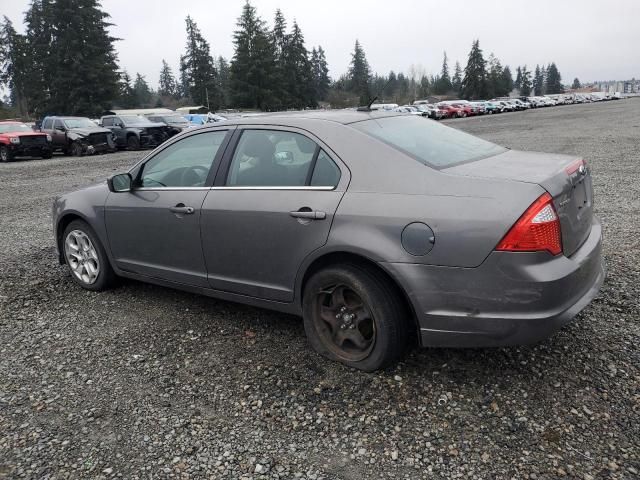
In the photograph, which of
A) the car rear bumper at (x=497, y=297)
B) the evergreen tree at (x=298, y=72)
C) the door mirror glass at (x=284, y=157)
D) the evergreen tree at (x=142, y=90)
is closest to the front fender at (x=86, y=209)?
the door mirror glass at (x=284, y=157)

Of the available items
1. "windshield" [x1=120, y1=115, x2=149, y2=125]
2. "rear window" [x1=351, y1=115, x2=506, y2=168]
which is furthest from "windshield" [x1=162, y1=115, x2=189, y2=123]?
"rear window" [x1=351, y1=115, x2=506, y2=168]

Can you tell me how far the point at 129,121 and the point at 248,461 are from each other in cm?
2505

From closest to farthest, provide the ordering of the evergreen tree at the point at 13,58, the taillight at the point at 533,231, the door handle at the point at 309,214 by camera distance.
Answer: the taillight at the point at 533,231 → the door handle at the point at 309,214 → the evergreen tree at the point at 13,58

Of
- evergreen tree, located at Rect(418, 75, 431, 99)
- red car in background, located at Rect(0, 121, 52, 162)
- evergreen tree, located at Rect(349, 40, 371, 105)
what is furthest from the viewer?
evergreen tree, located at Rect(418, 75, 431, 99)

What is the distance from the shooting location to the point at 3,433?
297 cm

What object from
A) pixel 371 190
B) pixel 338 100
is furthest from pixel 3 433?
pixel 338 100

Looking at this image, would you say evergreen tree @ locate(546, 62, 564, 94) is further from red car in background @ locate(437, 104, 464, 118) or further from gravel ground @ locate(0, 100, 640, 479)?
gravel ground @ locate(0, 100, 640, 479)

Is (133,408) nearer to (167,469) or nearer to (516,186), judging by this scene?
(167,469)

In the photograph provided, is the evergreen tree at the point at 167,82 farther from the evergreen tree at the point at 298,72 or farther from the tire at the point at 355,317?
the tire at the point at 355,317

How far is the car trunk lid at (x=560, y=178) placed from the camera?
9.57 ft

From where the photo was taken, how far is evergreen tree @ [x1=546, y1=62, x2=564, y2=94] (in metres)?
143

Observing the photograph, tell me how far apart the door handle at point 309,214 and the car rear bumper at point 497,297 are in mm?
546

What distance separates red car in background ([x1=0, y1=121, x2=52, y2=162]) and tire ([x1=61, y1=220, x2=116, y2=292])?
61.1 ft

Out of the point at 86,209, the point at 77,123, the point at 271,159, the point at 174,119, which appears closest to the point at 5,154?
the point at 77,123
